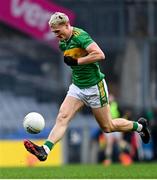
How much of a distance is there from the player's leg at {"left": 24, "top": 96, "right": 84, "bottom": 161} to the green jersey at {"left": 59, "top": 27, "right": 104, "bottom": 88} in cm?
29

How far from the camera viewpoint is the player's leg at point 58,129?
1509 cm

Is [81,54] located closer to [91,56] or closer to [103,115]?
[91,56]

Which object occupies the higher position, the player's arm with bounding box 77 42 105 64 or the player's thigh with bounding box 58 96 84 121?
the player's arm with bounding box 77 42 105 64

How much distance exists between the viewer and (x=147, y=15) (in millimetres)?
32375

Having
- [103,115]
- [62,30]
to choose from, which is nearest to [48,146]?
[103,115]

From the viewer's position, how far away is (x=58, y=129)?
50.9ft

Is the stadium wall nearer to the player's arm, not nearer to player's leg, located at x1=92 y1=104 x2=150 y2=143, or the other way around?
player's leg, located at x1=92 y1=104 x2=150 y2=143

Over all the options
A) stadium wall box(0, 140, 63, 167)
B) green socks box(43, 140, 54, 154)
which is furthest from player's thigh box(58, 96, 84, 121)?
stadium wall box(0, 140, 63, 167)

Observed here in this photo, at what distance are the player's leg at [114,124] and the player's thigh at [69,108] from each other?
0.33m

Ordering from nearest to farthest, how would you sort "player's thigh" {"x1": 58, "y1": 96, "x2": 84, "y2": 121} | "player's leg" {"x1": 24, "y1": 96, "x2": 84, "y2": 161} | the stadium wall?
"player's leg" {"x1": 24, "y1": 96, "x2": 84, "y2": 161} < "player's thigh" {"x1": 58, "y1": 96, "x2": 84, "y2": 121} < the stadium wall

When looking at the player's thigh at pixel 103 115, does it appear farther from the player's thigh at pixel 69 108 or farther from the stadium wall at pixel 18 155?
the stadium wall at pixel 18 155

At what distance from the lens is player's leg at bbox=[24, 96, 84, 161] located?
49.5 feet

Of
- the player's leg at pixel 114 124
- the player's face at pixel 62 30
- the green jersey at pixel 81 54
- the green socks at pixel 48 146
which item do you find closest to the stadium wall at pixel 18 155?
the player's leg at pixel 114 124

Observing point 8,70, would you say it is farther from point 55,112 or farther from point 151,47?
point 151,47
